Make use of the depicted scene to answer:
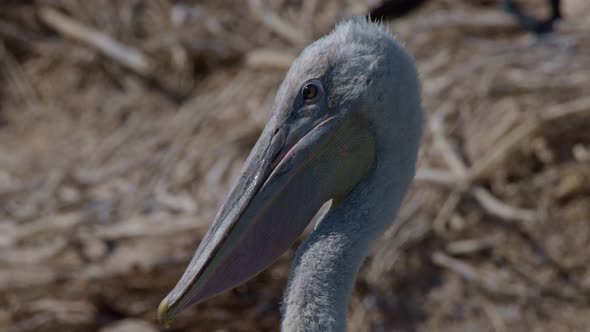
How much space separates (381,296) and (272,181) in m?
2.35

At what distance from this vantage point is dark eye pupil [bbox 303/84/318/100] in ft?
6.81

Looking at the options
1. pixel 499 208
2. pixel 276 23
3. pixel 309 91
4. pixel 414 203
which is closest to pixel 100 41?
pixel 276 23

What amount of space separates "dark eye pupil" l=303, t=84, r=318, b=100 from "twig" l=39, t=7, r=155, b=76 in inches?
167

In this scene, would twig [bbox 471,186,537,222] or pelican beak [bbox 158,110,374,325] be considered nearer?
pelican beak [bbox 158,110,374,325]

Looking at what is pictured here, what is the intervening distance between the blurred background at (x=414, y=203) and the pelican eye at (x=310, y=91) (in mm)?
2158

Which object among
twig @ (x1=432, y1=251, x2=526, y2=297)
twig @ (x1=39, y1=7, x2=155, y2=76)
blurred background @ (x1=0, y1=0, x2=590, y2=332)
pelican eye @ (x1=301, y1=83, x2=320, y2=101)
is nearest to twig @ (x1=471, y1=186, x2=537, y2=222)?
blurred background @ (x1=0, y1=0, x2=590, y2=332)

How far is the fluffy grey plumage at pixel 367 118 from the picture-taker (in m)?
2.00

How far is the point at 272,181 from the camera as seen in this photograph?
2.08m

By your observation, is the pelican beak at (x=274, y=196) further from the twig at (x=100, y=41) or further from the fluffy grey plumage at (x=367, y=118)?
the twig at (x=100, y=41)

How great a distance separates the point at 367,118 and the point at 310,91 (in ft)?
0.55

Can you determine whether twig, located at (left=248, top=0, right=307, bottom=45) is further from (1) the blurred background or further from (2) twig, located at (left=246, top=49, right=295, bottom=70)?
(2) twig, located at (left=246, top=49, right=295, bottom=70)

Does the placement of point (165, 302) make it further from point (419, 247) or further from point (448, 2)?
point (448, 2)

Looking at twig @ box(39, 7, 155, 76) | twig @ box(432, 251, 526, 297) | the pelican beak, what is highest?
the pelican beak

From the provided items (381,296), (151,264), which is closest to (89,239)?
(151,264)
